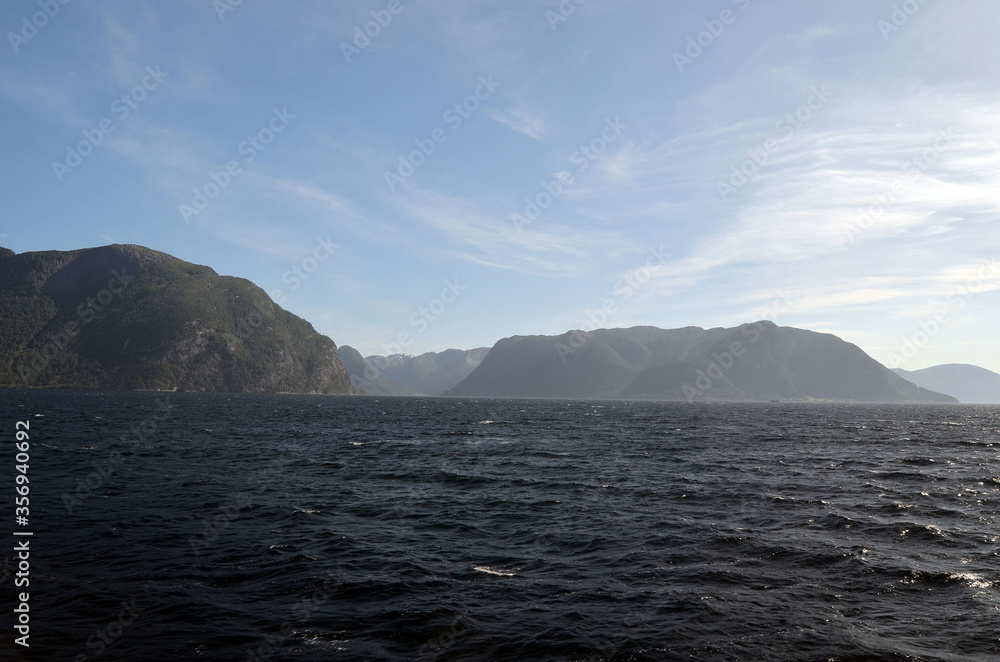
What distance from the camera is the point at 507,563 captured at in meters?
19.5

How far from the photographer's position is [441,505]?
96.1 ft

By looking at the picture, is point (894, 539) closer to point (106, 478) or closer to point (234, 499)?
point (234, 499)

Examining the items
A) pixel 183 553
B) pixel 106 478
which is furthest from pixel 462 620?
pixel 106 478

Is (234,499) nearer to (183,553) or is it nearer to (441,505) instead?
(183,553)

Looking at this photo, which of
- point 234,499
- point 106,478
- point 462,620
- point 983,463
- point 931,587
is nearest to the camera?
point 462,620

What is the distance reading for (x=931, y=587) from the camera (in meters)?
16.9

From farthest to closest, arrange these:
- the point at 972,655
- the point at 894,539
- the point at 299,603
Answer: the point at 894,539
the point at 299,603
the point at 972,655

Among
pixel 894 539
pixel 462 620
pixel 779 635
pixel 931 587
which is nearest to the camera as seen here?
pixel 779 635

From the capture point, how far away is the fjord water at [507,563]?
519 inches

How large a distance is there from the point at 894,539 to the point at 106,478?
44.8m

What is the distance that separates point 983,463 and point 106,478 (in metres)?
71.6

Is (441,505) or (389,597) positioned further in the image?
(441,505)

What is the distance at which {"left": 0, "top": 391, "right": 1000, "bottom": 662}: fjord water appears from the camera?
1319 centimetres

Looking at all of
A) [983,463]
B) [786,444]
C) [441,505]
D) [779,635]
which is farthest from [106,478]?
[983,463]
